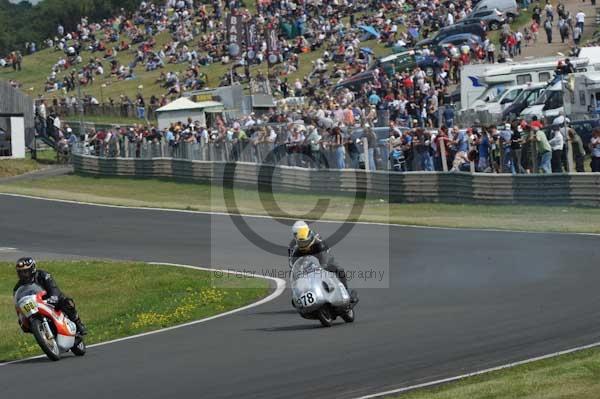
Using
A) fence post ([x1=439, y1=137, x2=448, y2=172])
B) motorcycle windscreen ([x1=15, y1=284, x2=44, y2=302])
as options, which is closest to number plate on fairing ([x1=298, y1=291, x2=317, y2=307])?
motorcycle windscreen ([x1=15, y1=284, x2=44, y2=302])

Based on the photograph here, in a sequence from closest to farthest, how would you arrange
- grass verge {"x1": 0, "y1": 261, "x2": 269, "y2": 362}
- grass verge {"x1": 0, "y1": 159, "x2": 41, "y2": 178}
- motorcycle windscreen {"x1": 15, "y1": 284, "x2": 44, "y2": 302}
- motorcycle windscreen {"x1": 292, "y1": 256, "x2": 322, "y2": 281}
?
motorcycle windscreen {"x1": 15, "y1": 284, "x2": 44, "y2": 302} → motorcycle windscreen {"x1": 292, "y1": 256, "x2": 322, "y2": 281} → grass verge {"x1": 0, "y1": 261, "x2": 269, "y2": 362} → grass verge {"x1": 0, "y1": 159, "x2": 41, "y2": 178}

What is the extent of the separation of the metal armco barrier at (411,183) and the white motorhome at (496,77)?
6039 mm

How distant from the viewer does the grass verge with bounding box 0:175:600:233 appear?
2559 cm

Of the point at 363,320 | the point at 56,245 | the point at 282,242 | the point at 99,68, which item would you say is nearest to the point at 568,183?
the point at 282,242

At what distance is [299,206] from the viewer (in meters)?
32.1

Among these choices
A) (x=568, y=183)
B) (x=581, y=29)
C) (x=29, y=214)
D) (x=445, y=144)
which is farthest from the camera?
(x=581, y=29)

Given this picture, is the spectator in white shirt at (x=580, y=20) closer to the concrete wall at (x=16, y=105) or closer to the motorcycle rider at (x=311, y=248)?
the concrete wall at (x=16, y=105)

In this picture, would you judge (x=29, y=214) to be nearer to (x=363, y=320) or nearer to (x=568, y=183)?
(x=568, y=183)

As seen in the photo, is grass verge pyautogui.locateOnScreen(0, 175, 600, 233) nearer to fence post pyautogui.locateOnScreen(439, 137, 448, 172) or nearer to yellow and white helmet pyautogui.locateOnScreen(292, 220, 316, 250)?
fence post pyautogui.locateOnScreen(439, 137, 448, 172)

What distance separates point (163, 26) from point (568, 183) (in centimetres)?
5031

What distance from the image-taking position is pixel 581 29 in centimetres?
4584

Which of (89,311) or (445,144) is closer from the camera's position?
(89,311)

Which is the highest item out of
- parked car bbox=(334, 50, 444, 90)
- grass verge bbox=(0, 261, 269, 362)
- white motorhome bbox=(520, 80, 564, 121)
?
parked car bbox=(334, 50, 444, 90)

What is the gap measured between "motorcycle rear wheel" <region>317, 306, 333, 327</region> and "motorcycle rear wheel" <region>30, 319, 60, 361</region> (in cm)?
307
